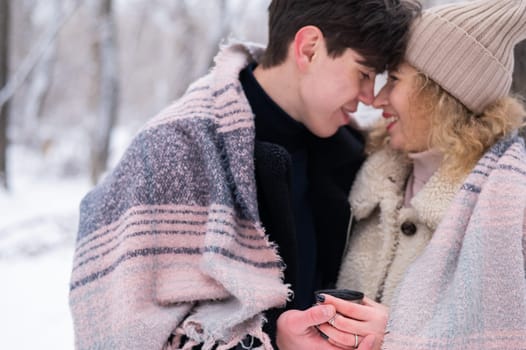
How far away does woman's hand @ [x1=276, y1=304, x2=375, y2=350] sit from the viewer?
4.94 ft

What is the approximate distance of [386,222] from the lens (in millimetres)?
1914

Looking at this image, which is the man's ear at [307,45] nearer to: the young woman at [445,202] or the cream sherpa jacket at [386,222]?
the young woman at [445,202]

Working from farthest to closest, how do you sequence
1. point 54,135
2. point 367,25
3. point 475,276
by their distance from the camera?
point 54,135 → point 367,25 → point 475,276

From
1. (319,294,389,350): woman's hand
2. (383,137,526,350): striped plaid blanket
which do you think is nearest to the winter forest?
(383,137,526,350): striped plaid blanket

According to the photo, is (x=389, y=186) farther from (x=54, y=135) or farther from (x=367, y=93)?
(x=54, y=135)

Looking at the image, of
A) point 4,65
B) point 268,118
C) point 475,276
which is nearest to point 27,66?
point 4,65

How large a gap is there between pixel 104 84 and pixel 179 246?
7178mm

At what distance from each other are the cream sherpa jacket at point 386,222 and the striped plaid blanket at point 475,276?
152mm

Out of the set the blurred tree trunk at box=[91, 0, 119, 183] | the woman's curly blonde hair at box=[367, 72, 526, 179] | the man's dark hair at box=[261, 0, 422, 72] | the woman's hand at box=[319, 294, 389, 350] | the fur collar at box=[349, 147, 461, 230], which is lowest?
the woman's hand at box=[319, 294, 389, 350]

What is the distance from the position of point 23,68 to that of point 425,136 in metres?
7.12

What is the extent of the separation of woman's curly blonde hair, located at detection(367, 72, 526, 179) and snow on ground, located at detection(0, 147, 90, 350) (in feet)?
9.80

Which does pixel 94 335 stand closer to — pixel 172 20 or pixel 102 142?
pixel 102 142

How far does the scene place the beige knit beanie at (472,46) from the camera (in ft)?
5.56

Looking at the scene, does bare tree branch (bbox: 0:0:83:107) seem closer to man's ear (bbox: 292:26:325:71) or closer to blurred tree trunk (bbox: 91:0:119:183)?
blurred tree trunk (bbox: 91:0:119:183)
